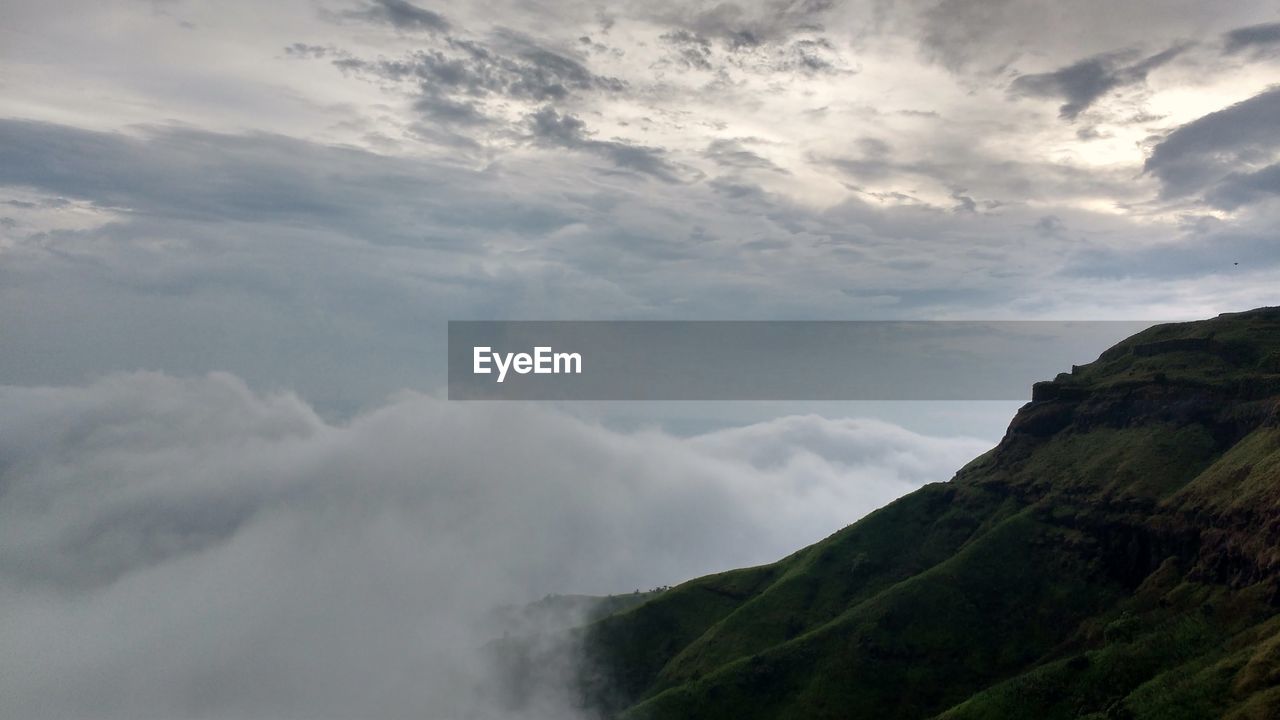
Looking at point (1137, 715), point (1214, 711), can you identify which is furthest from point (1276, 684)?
point (1137, 715)

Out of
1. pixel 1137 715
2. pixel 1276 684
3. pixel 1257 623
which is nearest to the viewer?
pixel 1276 684

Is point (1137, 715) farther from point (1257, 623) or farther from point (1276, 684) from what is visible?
point (1257, 623)

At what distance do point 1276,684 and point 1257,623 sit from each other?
141 feet

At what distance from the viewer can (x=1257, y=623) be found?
7835 inches

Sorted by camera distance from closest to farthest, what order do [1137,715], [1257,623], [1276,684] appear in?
[1276,684] < [1137,715] < [1257,623]

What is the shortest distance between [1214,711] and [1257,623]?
4423cm

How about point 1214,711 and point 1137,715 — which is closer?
point 1214,711

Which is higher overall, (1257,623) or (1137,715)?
(1257,623)

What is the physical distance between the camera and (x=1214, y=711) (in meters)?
170

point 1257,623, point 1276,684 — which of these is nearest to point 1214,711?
point 1276,684

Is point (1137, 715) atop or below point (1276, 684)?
below

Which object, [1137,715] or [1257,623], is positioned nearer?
[1137,715]

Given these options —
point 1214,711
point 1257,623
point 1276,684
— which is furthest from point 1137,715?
point 1257,623

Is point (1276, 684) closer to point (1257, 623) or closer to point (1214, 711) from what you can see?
point (1214, 711)
